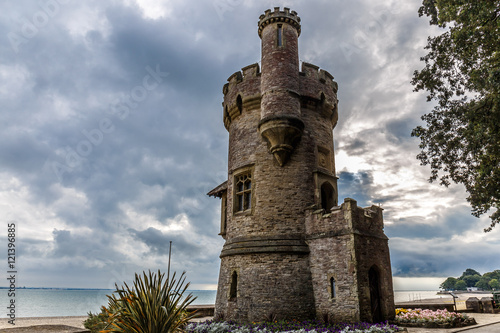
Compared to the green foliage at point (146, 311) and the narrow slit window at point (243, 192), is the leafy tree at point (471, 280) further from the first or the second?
the green foliage at point (146, 311)

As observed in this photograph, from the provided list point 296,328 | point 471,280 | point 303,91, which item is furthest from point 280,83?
point 471,280

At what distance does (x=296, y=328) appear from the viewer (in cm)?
1133

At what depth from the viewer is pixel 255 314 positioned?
42.6 ft

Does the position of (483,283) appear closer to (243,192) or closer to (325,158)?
(325,158)

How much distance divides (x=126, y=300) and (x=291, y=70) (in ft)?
38.9

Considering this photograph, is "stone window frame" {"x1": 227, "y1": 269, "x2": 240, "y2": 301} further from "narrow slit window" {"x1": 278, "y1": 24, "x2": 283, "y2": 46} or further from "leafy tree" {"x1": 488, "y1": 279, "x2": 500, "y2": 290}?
"leafy tree" {"x1": 488, "y1": 279, "x2": 500, "y2": 290}

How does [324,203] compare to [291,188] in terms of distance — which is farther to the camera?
[324,203]

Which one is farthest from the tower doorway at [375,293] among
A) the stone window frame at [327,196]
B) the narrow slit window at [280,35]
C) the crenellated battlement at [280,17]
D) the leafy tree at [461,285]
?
the leafy tree at [461,285]

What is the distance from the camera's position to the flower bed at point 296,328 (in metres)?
10.6

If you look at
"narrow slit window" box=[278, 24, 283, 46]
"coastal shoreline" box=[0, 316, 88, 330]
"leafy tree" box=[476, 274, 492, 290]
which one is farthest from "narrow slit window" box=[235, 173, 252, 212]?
"leafy tree" box=[476, 274, 492, 290]

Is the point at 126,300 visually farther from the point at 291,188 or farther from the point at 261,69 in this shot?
the point at 261,69

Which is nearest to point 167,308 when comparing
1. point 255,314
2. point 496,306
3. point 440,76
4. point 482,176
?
point 255,314

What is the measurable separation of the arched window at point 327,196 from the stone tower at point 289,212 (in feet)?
0.16

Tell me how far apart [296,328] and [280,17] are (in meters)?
13.6
